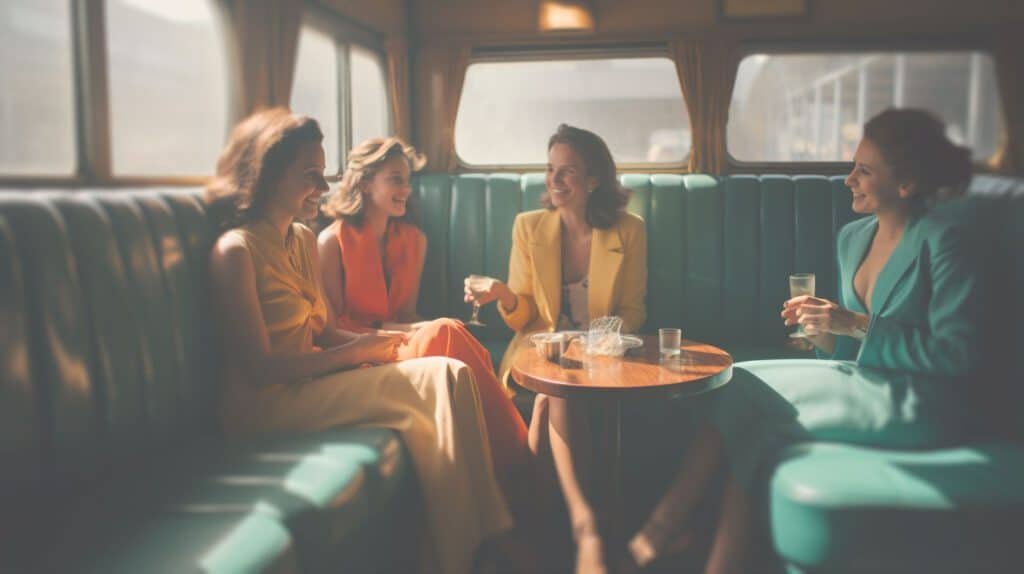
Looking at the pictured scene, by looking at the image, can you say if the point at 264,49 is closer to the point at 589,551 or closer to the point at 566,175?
the point at 566,175

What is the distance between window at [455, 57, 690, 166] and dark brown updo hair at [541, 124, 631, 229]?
4.16 ft

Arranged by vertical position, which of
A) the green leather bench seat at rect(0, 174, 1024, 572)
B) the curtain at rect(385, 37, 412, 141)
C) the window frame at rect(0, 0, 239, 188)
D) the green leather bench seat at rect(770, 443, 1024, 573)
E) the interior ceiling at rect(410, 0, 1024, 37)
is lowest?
the green leather bench seat at rect(770, 443, 1024, 573)

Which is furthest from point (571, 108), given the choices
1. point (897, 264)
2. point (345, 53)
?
point (897, 264)

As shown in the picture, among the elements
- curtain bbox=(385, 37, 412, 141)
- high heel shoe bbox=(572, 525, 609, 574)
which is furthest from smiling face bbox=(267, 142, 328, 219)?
curtain bbox=(385, 37, 412, 141)

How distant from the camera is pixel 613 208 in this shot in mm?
3354

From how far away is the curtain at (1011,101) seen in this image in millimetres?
4422

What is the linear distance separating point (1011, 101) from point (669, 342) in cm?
343

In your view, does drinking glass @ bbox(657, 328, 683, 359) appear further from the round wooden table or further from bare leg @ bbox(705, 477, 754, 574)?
bare leg @ bbox(705, 477, 754, 574)

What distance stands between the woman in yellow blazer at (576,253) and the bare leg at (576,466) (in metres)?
0.61

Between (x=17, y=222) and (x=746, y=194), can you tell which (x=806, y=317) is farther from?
(x=17, y=222)

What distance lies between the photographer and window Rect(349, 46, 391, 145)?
14.4ft

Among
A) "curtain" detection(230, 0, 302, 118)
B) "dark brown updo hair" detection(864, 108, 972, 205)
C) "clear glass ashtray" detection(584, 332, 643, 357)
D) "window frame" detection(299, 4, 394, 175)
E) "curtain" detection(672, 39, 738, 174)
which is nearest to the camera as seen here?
"dark brown updo hair" detection(864, 108, 972, 205)

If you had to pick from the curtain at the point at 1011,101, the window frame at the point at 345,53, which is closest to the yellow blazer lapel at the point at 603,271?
the window frame at the point at 345,53

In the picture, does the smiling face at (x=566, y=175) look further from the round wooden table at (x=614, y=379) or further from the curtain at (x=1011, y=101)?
the curtain at (x=1011, y=101)
